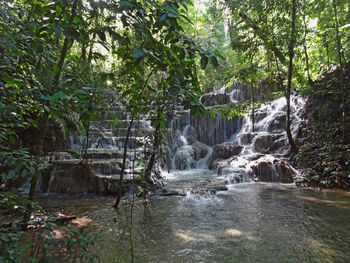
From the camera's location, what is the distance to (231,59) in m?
18.5

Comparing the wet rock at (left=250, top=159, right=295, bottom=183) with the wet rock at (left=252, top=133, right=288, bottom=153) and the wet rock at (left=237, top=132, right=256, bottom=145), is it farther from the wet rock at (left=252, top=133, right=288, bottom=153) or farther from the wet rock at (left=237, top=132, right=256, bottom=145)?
the wet rock at (left=237, top=132, right=256, bottom=145)

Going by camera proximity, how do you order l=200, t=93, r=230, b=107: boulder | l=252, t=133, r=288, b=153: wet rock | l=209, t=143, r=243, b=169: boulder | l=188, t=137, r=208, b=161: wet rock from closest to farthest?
1. l=252, t=133, r=288, b=153: wet rock
2. l=209, t=143, r=243, b=169: boulder
3. l=188, t=137, r=208, b=161: wet rock
4. l=200, t=93, r=230, b=107: boulder

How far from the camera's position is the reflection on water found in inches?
115

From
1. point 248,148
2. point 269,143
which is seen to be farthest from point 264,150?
point 248,148

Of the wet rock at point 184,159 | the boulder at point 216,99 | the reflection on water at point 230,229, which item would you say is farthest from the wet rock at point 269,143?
the boulder at point 216,99

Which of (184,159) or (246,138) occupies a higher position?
(246,138)

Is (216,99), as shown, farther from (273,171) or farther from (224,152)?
(273,171)

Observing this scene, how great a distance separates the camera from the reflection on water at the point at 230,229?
293cm

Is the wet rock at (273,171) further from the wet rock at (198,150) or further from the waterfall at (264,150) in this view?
the wet rock at (198,150)

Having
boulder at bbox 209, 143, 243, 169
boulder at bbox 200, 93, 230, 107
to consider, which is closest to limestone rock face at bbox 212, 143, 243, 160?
boulder at bbox 209, 143, 243, 169

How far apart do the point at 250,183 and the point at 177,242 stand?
18.9 ft

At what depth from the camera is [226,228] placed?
152 inches

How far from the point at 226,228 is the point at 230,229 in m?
0.08

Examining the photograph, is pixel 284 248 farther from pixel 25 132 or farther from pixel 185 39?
pixel 25 132
